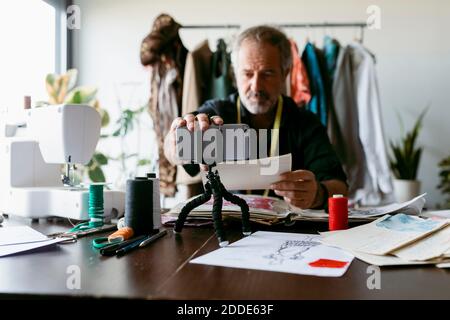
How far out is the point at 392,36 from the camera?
2.67 metres

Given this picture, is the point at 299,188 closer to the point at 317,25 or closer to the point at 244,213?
the point at 244,213

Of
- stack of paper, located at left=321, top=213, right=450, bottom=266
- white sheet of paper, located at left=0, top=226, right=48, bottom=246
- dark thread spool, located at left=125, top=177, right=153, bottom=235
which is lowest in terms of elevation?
white sheet of paper, located at left=0, top=226, right=48, bottom=246

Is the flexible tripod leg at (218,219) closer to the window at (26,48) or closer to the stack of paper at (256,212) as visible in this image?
the stack of paper at (256,212)

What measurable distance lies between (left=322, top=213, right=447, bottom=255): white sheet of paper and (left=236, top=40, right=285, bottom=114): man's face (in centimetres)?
80

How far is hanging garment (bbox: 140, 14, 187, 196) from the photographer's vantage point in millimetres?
2346

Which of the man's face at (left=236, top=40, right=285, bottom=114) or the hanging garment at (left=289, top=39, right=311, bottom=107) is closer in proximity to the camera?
the man's face at (left=236, top=40, right=285, bottom=114)

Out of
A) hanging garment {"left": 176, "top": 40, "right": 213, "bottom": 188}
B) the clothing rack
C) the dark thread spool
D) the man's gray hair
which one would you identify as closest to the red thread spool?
the dark thread spool

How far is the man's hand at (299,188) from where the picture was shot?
119cm

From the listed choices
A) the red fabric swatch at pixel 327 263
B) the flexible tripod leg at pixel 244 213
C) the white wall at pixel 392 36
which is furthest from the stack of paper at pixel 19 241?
the white wall at pixel 392 36

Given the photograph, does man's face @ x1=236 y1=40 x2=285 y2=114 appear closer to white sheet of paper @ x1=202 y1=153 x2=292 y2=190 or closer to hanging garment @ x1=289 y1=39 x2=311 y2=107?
hanging garment @ x1=289 y1=39 x2=311 y2=107

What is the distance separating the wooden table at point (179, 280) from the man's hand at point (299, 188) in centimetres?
46

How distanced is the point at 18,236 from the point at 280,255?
21.1 inches

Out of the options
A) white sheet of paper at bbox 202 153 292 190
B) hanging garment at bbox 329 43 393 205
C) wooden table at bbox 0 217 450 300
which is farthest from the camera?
hanging garment at bbox 329 43 393 205

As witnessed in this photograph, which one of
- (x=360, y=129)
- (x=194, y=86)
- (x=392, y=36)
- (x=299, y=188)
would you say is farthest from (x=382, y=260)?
(x=392, y=36)
